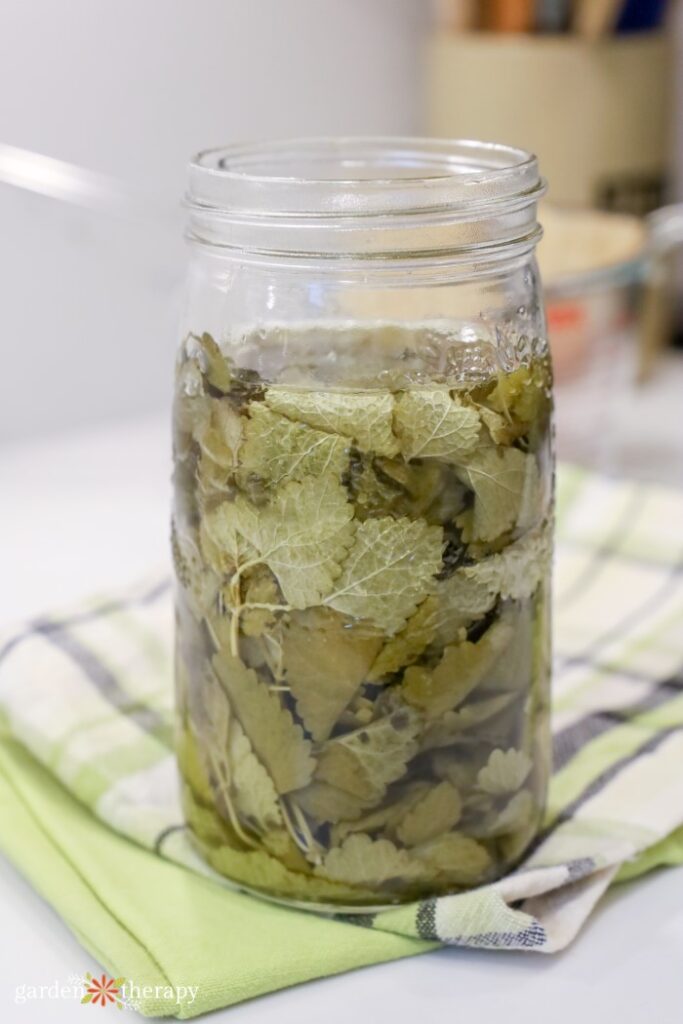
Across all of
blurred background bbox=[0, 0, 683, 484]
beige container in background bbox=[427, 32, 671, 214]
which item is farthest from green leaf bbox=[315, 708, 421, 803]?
beige container in background bbox=[427, 32, 671, 214]

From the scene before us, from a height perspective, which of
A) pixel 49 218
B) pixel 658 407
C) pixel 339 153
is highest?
pixel 339 153

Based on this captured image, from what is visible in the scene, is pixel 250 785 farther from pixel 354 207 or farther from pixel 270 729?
pixel 354 207

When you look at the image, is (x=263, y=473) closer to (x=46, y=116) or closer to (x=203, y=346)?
(x=203, y=346)

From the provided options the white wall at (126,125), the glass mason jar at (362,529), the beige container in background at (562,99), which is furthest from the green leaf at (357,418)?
the beige container in background at (562,99)

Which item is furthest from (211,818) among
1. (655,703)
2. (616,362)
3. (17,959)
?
(616,362)

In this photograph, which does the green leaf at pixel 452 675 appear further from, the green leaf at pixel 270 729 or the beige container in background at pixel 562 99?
the beige container in background at pixel 562 99

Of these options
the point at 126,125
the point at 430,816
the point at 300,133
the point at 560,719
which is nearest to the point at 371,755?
the point at 430,816

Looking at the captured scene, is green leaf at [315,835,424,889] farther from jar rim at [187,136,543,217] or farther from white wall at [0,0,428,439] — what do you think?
white wall at [0,0,428,439]
